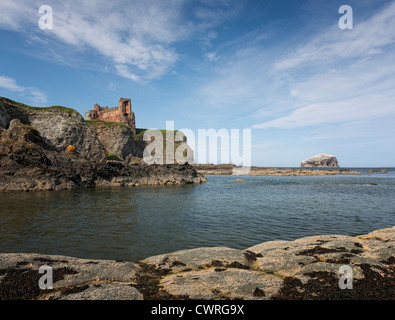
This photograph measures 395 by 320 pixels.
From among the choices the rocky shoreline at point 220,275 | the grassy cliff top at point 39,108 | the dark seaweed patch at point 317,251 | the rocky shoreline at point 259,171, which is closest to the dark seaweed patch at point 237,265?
the rocky shoreline at point 220,275

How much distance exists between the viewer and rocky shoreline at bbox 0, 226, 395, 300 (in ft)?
22.5

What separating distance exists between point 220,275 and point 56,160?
52242 mm

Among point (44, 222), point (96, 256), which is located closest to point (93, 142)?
point (44, 222)

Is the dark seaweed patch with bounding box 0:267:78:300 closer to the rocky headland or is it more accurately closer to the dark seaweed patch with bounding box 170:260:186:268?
the dark seaweed patch with bounding box 170:260:186:268

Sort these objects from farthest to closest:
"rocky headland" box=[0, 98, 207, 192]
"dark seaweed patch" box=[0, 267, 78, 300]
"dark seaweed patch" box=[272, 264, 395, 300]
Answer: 1. "rocky headland" box=[0, 98, 207, 192]
2. "dark seaweed patch" box=[0, 267, 78, 300]
3. "dark seaweed patch" box=[272, 264, 395, 300]

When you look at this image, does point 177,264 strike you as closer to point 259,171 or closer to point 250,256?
point 250,256

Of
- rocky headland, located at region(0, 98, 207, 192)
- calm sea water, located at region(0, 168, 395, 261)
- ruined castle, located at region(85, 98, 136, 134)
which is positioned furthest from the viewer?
ruined castle, located at region(85, 98, 136, 134)

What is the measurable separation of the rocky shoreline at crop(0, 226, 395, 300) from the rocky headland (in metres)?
39.3

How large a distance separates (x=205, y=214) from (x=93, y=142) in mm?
67555

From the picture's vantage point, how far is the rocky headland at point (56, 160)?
139 ft

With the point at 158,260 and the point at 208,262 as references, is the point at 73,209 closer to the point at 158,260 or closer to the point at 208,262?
the point at 158,260

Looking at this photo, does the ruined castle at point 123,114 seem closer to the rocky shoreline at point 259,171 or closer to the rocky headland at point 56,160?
the rocky shoreline at point 259,171

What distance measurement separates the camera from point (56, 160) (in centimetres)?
4956

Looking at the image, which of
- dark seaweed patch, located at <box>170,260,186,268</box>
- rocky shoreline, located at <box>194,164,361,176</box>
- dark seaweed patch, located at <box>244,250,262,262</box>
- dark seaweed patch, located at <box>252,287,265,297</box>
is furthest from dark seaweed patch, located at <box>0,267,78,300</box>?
rocky shoreline, located at <box>194,164,361,176</box>
